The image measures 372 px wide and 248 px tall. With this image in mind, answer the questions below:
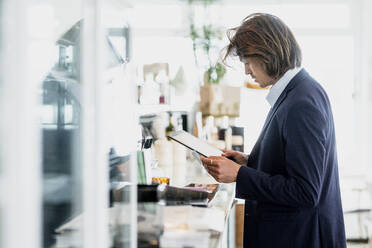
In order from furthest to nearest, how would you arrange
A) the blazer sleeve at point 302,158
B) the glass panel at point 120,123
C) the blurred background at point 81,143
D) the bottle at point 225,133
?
1. the bottle at point 225,133
2. the blazer sleeve at point 302,158
3. the glass panel at point 120,123
4. the blurred background at point 81,143

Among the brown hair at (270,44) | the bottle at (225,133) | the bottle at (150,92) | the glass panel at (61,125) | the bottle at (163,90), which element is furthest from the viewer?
the bottle at (225,133)

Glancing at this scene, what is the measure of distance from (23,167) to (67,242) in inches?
14.6

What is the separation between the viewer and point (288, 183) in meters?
1.54

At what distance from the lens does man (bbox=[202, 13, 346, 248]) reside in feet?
4.95

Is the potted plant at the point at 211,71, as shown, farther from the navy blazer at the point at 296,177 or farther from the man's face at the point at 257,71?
the navy blazer at the point at 296,177

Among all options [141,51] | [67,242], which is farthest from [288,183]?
[141,51]

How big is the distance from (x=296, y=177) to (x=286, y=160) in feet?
0.21

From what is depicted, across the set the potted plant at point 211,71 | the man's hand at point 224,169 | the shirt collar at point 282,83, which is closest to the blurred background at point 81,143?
the man's hand at point 224,169

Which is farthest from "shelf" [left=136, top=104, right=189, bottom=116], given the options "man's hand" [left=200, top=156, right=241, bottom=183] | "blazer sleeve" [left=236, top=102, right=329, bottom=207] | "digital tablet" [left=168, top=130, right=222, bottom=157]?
"blazer sleeve" [left=236, top=102, right=329, bottom=207]

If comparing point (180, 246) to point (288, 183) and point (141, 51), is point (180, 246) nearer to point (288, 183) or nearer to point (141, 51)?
point (288, 183)

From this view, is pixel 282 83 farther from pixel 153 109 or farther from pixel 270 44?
pixel 153 109

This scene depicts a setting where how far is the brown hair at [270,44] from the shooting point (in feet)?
5.46

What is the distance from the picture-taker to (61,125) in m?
1.10

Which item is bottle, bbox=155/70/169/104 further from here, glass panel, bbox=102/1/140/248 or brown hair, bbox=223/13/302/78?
glass panel, bbox=102/1/140/248
